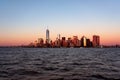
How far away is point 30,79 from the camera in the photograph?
84.5 ft

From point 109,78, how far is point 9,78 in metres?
11.0

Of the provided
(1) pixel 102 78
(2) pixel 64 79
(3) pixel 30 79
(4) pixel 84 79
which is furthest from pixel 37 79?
(1) pixel 102 78

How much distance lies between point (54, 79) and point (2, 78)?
225 inches

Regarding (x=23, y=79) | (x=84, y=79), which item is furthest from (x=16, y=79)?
(x=84, y=79)

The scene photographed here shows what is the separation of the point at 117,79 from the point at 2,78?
12.4m

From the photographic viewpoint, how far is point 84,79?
2589cm

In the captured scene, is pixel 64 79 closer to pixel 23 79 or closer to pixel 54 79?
pixel 54 79

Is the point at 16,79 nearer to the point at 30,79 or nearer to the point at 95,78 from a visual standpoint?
the point at 30,79

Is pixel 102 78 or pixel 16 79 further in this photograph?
pixel 102 78

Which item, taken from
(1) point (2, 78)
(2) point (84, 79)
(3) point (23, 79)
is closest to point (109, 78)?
(2) point (84, 79)

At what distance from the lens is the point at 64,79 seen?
2580 centimetres

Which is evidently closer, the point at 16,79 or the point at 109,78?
the point at 16,79

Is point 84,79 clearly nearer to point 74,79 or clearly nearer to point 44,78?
point 74,79

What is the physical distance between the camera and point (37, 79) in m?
25.7
